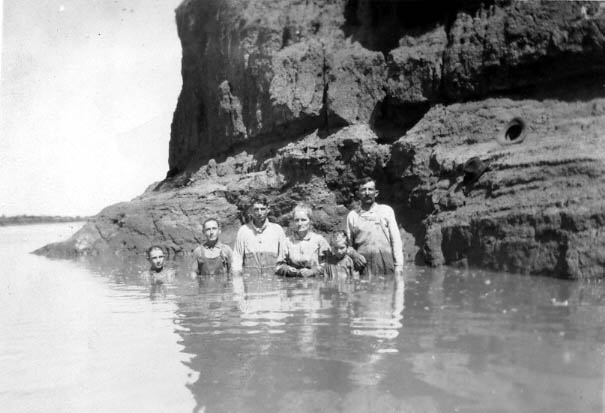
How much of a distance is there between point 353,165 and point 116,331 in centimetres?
739

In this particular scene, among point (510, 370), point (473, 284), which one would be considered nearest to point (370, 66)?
point (473, 284)

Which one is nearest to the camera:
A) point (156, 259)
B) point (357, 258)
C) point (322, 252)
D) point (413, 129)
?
point (357, 258)

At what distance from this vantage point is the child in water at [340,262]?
7.44 meters

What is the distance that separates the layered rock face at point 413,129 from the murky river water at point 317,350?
5.69 feet

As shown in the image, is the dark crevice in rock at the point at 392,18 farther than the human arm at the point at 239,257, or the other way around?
the dark crevice in rock at the point at 392,18

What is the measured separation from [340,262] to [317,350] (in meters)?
3.50

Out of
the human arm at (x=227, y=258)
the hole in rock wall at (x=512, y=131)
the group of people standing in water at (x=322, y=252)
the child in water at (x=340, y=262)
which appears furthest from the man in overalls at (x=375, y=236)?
the hole in rock wall at (x=512, y=131)

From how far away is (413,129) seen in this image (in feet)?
35.9

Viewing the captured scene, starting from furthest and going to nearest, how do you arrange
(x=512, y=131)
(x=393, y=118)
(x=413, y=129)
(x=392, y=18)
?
(x=392, y=18), (x=393, y=118), (x=413, y=129), (x=512, y=131)

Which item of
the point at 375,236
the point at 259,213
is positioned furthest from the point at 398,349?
the point at 259,213

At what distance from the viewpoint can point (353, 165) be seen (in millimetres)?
11711

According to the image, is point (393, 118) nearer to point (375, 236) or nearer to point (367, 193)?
point (367, 193)

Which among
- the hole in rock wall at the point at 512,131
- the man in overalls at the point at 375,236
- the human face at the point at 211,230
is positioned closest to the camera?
the man in overalls at the point at 375,236

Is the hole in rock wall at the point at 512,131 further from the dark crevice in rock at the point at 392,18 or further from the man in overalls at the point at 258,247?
the man in overalls at the point at 258,247
